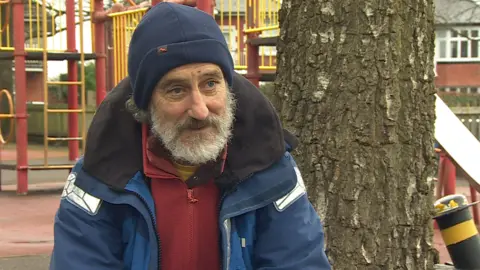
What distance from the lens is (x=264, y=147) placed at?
2.01m

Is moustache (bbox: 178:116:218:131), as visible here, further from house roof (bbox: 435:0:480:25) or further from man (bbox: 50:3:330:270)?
house roof (bbox: 435:0:480:25)

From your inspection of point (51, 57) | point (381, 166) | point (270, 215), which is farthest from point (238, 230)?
point (51, 57)

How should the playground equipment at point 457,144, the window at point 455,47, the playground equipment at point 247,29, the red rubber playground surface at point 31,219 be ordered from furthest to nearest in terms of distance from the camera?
the window at point 455,47 < the playground equipment at point 247,29 < the red rubber playground surface at point 31,219 < the playground equipment at point 457,144

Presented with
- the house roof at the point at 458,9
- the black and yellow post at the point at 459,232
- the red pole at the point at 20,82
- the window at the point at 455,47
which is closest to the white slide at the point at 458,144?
the black and yellow post at the point at 459,232

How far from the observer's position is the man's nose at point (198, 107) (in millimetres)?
1922

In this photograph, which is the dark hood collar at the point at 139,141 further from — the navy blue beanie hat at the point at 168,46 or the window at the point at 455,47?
the window at the point at 455,47

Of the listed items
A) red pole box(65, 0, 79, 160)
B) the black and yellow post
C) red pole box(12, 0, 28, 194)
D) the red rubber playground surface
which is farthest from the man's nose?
red pole box(65, 0, 79, 160)

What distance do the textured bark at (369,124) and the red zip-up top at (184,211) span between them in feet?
4.86

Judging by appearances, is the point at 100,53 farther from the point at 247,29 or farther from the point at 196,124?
the point at 196,124

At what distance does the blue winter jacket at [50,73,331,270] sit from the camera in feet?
6.41

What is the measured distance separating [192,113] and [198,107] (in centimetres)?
2

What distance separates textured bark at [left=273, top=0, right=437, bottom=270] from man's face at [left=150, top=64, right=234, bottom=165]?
1.50 m

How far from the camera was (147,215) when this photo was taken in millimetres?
1931

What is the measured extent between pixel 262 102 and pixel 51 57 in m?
8.40
